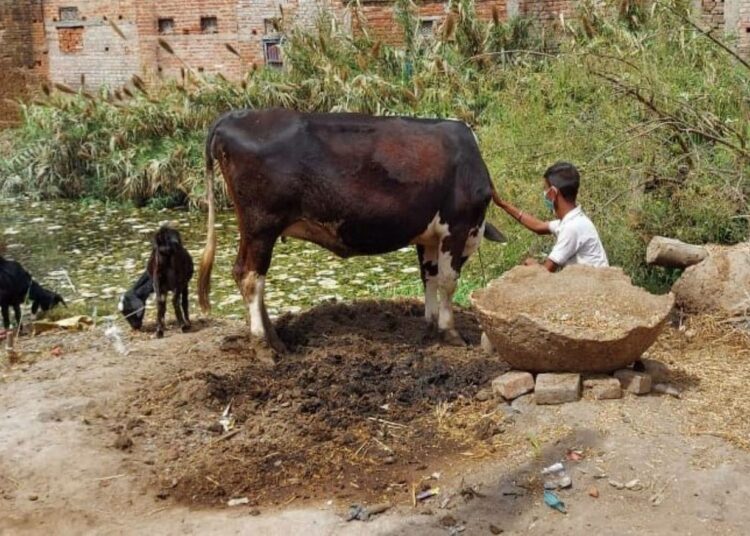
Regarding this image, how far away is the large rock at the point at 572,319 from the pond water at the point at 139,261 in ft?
11.3

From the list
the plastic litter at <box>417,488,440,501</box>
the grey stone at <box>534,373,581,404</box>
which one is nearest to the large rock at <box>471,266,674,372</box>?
the grey stone at <box>534,373,581,404</box>

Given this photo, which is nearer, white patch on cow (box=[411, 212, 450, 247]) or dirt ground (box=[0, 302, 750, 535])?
dirt ground (box=[0, 302, 750, 535])

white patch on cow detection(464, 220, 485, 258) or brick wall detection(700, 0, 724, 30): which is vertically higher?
brick wall detection(700, 0, 724, 30)

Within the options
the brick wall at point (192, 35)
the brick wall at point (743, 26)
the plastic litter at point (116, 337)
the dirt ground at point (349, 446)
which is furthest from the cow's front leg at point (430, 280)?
the brick wall at point (192, 35)

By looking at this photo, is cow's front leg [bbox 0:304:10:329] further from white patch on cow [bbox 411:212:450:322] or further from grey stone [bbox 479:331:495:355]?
grey stone [bbox 479:331:495:355]

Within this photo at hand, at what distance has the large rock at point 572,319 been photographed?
220 inches

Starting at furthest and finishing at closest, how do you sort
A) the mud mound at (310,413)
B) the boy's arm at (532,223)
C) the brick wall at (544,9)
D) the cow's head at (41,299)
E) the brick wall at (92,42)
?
the brick wall at (92,42) < the brick wall at (544,9) < the cow's head at (41,299) < the boy's arm at (532,223) < the mud mound at (310,413)

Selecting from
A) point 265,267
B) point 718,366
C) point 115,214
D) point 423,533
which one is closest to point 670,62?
point 718,366

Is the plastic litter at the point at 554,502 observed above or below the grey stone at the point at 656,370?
below

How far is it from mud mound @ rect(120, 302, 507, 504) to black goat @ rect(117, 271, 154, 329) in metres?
1.21

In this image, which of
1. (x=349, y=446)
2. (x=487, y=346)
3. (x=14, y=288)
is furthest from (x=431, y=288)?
(x=14, y=288)

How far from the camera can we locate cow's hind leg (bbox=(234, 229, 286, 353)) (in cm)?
692

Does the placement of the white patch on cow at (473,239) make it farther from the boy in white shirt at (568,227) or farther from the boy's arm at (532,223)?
the boy in white shirt at (568,227)

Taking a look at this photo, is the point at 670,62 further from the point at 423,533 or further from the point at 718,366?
the point at 423,533
